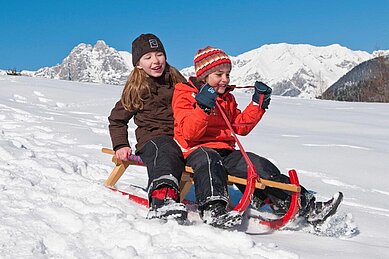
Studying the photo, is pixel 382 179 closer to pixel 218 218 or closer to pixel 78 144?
pixel 218 218

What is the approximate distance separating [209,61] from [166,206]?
1.05 metres

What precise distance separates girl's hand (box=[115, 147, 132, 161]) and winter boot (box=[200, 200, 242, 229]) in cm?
87

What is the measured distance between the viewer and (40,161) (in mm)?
4238

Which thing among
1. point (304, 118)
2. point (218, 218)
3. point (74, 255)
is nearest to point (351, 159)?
point (218, 218)

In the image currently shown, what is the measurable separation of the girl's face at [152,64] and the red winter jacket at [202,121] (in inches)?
Answer: 9.7

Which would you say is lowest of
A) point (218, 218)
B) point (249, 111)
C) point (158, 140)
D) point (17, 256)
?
point (17, 256)

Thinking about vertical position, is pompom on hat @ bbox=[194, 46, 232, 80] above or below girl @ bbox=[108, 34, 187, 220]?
above

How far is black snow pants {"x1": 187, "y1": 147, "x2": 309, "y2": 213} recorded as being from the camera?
9.36ft

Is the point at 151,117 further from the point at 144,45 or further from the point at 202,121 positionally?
the point at 202,121

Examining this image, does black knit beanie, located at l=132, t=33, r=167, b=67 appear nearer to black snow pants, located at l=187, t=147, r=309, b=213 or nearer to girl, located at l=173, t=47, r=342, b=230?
girl, located at l=173, t=47, r=342, b=230

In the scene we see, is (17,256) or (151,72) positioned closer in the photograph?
(17,256)

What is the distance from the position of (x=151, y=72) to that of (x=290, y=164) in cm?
222

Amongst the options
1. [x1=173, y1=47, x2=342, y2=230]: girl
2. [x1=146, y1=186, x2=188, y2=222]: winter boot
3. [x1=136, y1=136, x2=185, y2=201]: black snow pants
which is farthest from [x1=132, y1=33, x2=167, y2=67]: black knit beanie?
[x1=146, y1=186, x2=188, y2=222]: winter boot

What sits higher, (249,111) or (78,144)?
(249,111)
